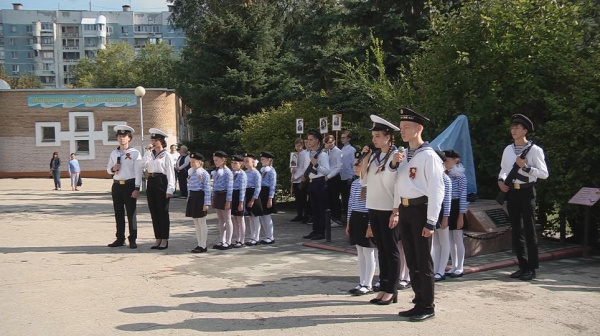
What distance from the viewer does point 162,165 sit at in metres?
11.0

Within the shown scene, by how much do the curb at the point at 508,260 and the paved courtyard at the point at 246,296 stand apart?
174 mm

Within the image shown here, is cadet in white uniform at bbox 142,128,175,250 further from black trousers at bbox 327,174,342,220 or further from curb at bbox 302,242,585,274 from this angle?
black trousers at bbox 327,174,342,220

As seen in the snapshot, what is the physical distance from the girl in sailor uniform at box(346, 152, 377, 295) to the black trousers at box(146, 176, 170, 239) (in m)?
4.57

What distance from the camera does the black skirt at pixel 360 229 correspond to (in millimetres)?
7434

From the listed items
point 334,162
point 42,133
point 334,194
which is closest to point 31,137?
point 42,133

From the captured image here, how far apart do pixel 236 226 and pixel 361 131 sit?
177 inches

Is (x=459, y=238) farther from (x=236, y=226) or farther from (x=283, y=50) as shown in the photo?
(x=283, y=50)

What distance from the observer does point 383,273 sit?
7.16m

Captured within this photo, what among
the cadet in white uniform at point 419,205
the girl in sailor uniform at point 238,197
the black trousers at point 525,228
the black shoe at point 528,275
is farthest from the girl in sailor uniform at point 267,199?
the cadet in white uniform at point 419,205

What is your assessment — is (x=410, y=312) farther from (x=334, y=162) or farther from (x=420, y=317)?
(x=334, y=162)

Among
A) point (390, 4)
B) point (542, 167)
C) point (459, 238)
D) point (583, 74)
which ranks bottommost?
point (459, 238)

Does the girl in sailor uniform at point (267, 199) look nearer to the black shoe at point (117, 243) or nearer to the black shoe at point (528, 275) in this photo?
the black shoe at point (117, 243)

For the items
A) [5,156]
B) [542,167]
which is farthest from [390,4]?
[5,156]

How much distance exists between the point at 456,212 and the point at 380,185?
2243 mm
